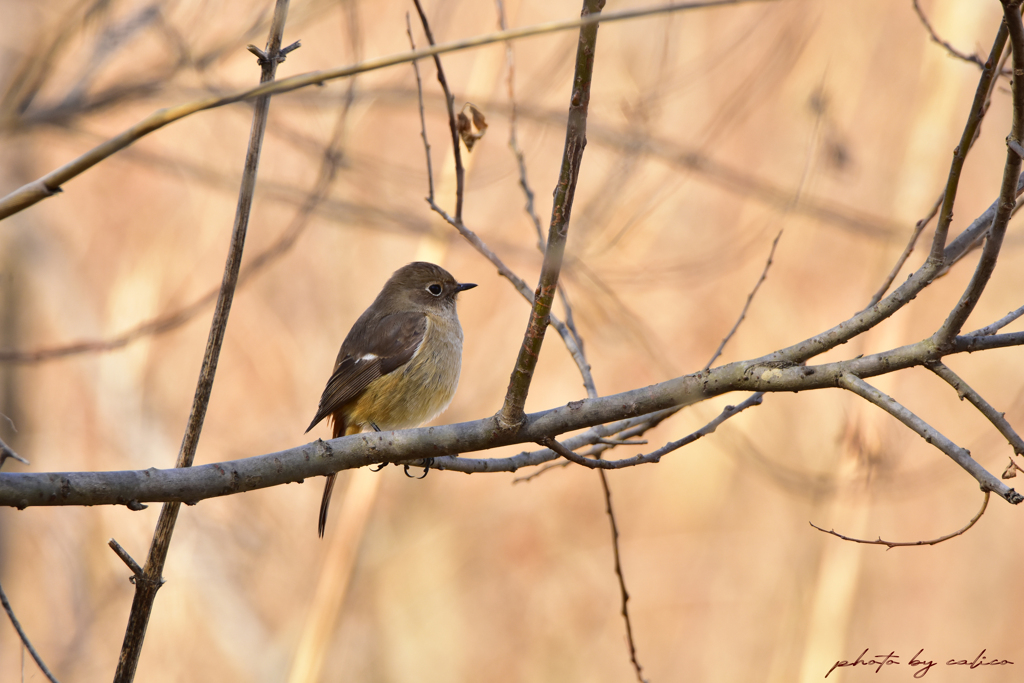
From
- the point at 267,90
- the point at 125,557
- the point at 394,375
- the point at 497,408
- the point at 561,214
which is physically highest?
the point at 497,408

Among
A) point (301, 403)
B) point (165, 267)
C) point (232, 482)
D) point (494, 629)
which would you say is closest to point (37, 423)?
point (165, 267)

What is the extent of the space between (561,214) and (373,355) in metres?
2.88

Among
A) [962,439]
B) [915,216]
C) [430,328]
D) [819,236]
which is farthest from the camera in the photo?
[819,236]

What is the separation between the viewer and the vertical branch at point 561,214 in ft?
4.60

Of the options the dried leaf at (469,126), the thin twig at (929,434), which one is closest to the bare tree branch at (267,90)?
the thin twig at (929,434)

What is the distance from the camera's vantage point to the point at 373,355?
4281 mm

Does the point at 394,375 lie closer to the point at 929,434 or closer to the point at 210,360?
the point at 210,360

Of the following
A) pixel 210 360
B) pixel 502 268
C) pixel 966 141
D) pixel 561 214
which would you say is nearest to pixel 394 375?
pixel 502 268

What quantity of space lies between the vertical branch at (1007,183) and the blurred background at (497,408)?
5055 millimetres

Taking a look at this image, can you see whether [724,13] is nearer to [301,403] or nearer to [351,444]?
[301,403]

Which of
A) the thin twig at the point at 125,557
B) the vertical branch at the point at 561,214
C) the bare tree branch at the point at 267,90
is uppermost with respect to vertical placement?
the vertical branch at the point at 561,214

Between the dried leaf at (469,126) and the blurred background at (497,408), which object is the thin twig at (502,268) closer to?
the dried leaf at (469,126)

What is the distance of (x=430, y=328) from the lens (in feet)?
14.6

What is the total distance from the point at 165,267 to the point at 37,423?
2.13 metres
